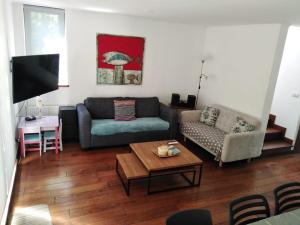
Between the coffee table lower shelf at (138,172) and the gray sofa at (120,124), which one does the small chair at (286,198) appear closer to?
the coffee table lower shelf at (138,172)

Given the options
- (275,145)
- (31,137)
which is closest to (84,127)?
(31,137)

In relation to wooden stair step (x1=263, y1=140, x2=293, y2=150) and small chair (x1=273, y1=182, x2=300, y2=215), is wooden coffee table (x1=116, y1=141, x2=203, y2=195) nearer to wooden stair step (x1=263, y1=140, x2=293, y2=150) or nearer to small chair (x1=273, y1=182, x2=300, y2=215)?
small chair (x1=273, y1=182, x2=300, y2=215)

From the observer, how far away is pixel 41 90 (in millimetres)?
3809

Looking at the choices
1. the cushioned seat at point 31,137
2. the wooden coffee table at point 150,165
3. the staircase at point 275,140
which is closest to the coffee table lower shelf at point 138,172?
the wooden coffee table at point 150,165

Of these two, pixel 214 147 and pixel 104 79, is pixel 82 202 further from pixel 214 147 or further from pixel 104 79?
pixel 104 79

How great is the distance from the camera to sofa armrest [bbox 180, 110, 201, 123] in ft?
16.6

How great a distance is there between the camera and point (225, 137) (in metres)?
3.90

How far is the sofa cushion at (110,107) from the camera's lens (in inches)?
185

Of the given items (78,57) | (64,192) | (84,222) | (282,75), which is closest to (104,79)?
(78,57)

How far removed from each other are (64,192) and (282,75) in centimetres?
502

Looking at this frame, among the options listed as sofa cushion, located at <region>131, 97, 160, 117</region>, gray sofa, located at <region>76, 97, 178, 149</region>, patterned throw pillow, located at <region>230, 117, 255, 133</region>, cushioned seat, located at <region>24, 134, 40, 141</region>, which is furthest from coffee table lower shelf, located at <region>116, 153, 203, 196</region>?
sofa cushion, located at <region>131, 97, 160, 117</region>

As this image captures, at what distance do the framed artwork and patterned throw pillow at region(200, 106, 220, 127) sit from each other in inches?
66.0

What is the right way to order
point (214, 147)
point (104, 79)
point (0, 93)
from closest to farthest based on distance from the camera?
point (0, 93) < point (214, 147) < point (104, 79)

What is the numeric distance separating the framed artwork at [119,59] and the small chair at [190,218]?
3.84 metres
